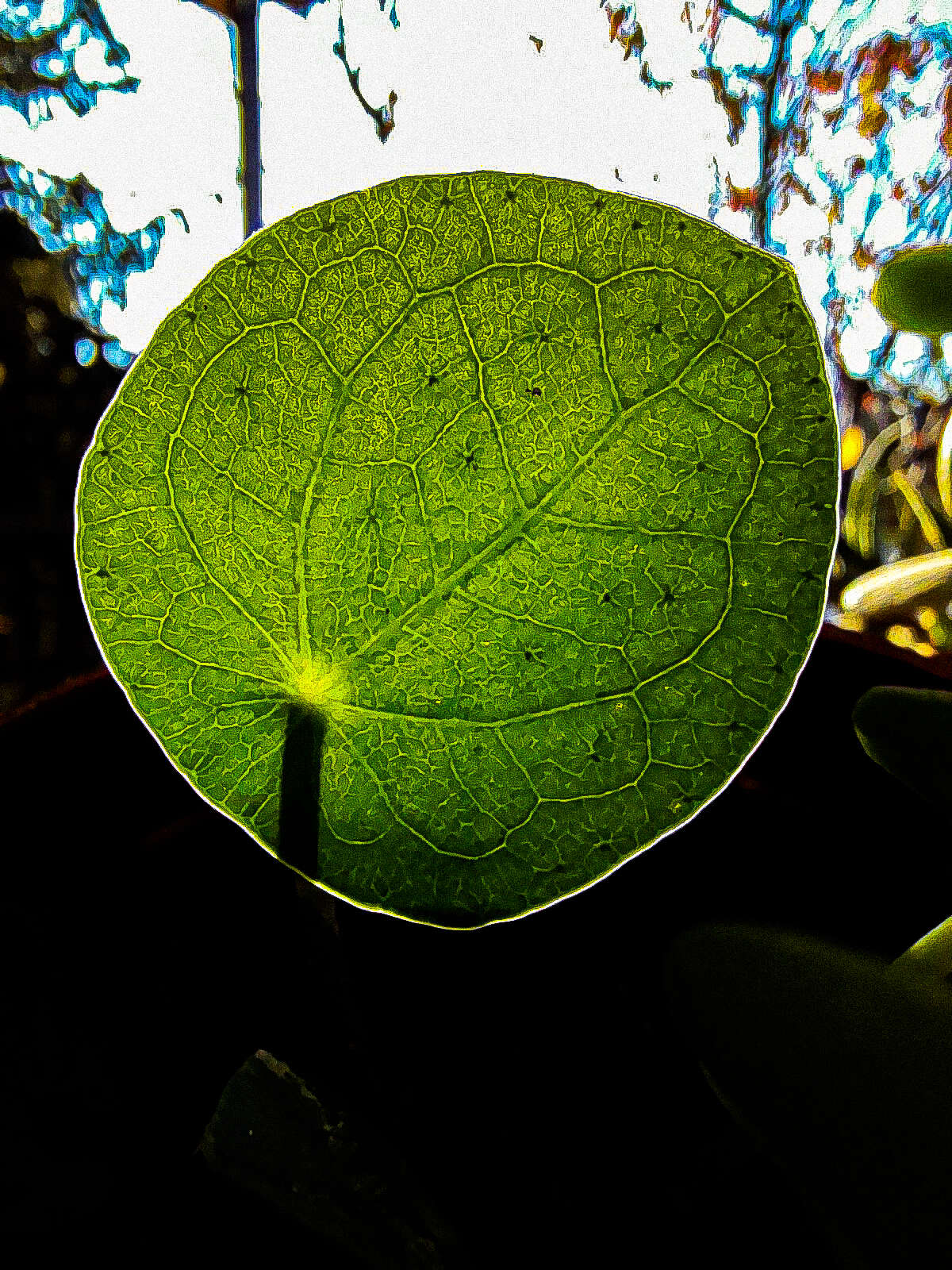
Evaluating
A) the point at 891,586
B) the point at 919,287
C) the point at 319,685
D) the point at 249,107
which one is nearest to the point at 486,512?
the point at 319,685

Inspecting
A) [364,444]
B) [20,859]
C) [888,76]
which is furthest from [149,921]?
[888,76]

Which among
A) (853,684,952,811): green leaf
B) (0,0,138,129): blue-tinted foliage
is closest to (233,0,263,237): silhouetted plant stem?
(0,0,138,129): blue-tinted foliage

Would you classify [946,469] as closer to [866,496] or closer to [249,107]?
[866,496]

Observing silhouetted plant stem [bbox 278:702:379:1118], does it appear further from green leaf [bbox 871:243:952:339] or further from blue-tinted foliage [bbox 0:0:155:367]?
blue-tinted foliage [bbox 0:0:155:367]

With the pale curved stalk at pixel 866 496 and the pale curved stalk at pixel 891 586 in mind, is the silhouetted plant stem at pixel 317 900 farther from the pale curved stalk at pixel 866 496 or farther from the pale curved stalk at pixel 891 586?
the pale curved stalk at pixel 866 496

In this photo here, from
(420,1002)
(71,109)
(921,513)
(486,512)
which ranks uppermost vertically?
(71,109)

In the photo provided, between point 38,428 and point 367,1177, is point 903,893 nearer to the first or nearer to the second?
point 367,1177

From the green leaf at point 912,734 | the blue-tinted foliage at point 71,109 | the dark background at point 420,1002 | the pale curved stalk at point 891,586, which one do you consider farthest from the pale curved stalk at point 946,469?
the blue-tinted foliage at point 71,109

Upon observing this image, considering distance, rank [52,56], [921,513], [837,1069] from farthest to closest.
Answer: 1. [921,513]
2. [52,56]
3. [837,1069]
